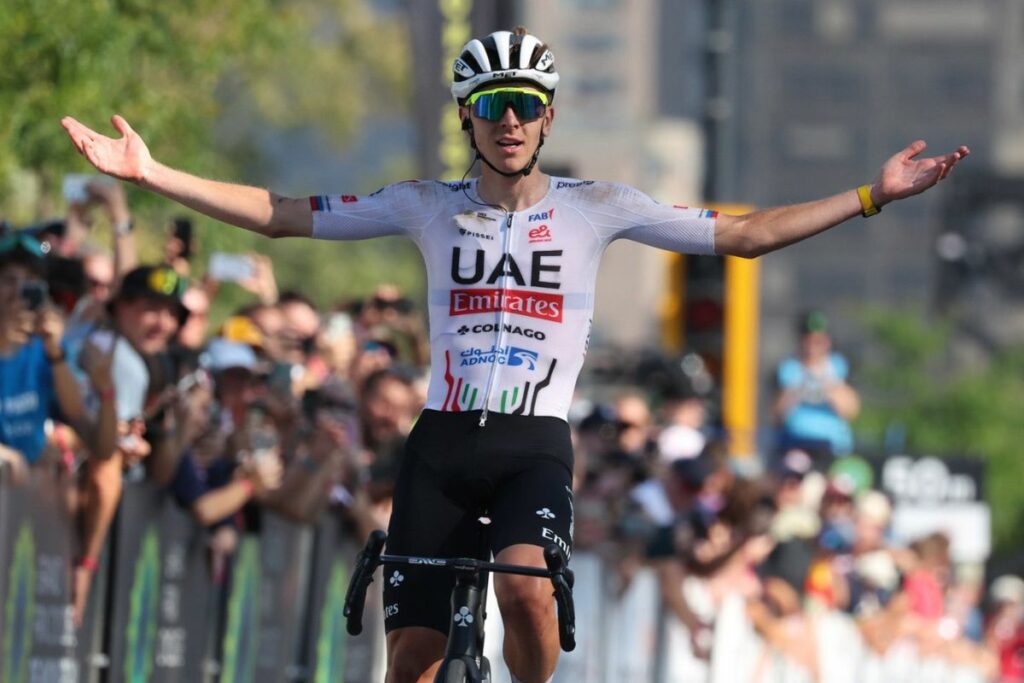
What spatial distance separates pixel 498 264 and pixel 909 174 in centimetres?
150

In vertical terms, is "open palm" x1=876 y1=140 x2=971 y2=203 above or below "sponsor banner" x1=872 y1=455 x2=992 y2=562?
below

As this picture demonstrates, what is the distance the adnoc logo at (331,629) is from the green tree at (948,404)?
74157 mm

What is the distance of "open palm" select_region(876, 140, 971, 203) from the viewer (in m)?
8.45

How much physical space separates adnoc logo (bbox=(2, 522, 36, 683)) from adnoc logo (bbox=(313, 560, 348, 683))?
264 cm

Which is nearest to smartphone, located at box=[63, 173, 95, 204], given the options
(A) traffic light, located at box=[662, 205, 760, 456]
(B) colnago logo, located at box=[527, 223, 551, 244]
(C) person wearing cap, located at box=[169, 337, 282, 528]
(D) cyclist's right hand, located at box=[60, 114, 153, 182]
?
(C) person wearing cap, located at box=[169, 337, 282, 528]

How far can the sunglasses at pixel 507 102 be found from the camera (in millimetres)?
8484

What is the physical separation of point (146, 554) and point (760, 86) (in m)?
157

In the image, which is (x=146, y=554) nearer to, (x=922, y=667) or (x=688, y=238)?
(x=688, y=238)

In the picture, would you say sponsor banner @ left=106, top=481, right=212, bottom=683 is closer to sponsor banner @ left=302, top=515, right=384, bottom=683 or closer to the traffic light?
sponsor banner @ left=302, top=515, right=384, bottom=683

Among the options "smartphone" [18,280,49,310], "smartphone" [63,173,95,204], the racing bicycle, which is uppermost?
"smartphone" [63,173,95,204]

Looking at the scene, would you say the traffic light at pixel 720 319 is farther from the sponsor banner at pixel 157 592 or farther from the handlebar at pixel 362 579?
the handlebar at pixel 362 579

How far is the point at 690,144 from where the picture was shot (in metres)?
101

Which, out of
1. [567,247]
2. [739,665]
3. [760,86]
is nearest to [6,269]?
[567,247]

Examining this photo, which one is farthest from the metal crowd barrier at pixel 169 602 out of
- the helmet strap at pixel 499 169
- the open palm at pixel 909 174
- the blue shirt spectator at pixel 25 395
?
the open palm at pixel 909 174
